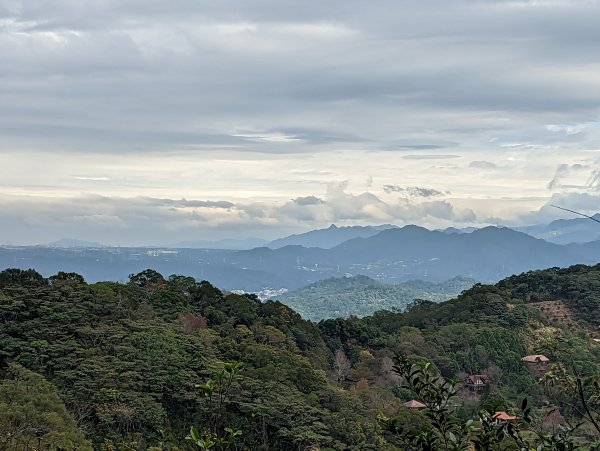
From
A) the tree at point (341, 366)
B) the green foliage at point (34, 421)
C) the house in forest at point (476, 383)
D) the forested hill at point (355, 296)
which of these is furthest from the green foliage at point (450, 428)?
the forested hill at point (355, 296)

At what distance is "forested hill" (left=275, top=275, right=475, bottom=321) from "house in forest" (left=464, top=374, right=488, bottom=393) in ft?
272

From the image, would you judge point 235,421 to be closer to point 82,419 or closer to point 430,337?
point 82,419

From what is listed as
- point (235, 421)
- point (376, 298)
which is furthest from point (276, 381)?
point (376, 298)

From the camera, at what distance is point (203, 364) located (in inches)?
927

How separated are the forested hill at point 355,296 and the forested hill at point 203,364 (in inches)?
3148

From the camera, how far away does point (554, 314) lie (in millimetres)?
44969

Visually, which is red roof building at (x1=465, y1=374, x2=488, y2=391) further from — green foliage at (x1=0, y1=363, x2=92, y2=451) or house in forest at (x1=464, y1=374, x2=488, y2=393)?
green foliage at (x1=0, y1=363, x2=92, y2=451)

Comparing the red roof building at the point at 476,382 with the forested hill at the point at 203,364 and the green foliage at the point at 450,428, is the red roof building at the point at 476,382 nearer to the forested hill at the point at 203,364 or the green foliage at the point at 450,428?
the forested hill at the point at 203,364

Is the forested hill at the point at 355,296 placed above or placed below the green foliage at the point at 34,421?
below

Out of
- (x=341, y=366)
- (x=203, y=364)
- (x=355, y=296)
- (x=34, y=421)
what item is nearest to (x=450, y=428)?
(x=34, y=421)

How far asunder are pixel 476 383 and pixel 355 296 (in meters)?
115

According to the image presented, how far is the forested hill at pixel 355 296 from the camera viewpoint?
135 m

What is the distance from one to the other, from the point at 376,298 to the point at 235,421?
124783 mm

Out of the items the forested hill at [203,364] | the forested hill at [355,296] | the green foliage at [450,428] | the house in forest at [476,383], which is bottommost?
the forested hill at [355,296]
